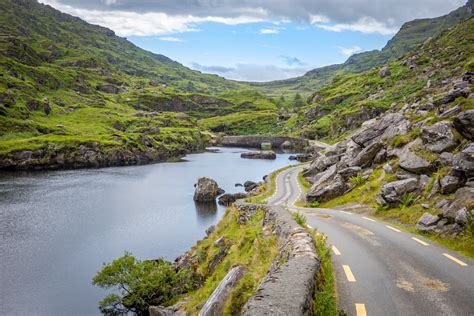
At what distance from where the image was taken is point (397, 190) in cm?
3584

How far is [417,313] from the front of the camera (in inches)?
481

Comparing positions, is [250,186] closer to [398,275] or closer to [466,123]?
[466,123]

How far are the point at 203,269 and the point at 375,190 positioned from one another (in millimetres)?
21784

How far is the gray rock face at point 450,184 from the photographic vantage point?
95.1 ft

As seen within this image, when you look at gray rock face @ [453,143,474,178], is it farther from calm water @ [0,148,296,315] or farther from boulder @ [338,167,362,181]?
calm water @ [0,148,296,315]

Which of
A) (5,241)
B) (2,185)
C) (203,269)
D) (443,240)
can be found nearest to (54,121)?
(2,185)

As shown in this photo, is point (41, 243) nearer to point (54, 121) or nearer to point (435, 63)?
point (54, 121)

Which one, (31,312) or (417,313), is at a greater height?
(417,313)

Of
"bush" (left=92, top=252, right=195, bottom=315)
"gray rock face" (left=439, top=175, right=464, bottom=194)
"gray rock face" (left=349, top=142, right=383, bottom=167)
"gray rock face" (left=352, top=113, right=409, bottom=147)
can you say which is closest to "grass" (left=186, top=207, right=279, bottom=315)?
"bush" (left=92, top=252, right=195, bottom=315)

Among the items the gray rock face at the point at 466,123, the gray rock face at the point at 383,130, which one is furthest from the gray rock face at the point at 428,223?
the gray rock face at the point at 383,130

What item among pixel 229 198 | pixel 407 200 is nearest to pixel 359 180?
pixel 407 200

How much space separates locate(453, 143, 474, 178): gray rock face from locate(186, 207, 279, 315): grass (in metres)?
15.0

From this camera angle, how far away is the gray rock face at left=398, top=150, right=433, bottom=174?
3692 centimetres

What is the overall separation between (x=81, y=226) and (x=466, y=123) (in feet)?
224
